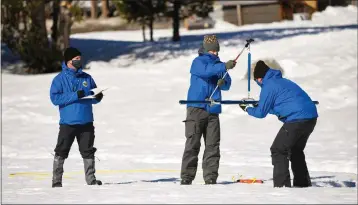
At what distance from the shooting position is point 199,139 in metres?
11.8

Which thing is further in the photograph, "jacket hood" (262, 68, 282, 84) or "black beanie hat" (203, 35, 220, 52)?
"black beanie hat" (203, 35, 220, 52)

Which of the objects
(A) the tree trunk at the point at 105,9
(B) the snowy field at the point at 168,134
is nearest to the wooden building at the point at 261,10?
(A) the tree trunk at the point at 105,9

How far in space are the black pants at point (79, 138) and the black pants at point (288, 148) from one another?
2372mm

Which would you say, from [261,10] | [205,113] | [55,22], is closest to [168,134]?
[205,113]

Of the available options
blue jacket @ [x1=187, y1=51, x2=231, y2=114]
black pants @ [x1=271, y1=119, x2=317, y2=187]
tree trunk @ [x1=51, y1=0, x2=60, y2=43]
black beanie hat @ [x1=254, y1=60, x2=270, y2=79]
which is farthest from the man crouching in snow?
tree trunk @ [x1=51, y1=0, x2=60, y2=43]

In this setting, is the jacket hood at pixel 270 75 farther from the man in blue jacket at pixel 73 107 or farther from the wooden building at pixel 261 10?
the wooden building at pixel 261 10

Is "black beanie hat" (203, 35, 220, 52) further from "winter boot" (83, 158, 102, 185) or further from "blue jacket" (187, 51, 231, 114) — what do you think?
"winter boot" (83, 158, 102, 185)

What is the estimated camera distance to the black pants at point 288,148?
10.7 meters

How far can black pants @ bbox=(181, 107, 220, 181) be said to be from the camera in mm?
11633

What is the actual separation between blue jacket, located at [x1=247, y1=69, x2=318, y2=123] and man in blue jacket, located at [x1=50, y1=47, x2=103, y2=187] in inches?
83.5

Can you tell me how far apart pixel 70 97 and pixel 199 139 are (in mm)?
1666

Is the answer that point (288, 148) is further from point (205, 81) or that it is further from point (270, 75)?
point (205, 81)

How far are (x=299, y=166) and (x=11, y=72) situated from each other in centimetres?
2214

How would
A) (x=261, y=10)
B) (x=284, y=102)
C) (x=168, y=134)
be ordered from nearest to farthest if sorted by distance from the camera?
(x=284, y=102) < (x=168, y=134) < (x=261, y=10)
